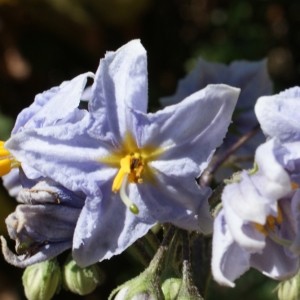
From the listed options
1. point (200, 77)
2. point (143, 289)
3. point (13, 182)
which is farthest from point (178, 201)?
point (200, 77)

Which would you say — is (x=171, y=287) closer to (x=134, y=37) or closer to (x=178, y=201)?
(x=178, y=201)

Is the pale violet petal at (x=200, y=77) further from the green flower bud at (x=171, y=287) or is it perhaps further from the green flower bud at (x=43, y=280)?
the green flower bud at (x=171, y=287)

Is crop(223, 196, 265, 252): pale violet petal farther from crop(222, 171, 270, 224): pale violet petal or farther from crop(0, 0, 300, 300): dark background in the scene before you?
crop(0, 0, 300, 300): dark background

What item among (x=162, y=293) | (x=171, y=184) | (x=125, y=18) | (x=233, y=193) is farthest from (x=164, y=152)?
(x=125, y=18)

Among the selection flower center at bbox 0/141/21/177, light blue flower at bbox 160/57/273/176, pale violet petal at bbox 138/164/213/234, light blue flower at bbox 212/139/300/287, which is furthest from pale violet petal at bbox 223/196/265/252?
light blue flower at bbox 160/57/273/176

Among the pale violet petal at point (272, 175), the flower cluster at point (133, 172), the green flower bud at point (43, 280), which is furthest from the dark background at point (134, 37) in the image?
the pale violet petal at point (272, 175)

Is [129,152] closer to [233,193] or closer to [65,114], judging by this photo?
[65,114]

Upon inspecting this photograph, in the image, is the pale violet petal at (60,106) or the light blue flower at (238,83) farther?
the light blue flower at (238,83)
